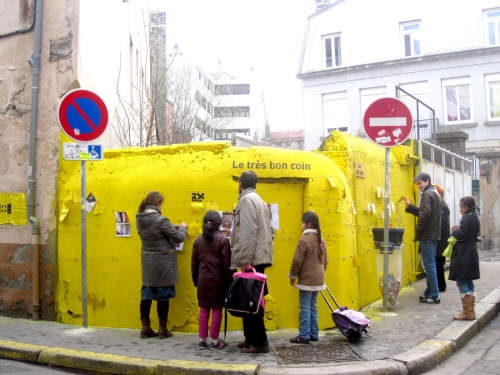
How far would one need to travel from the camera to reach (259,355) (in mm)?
5602

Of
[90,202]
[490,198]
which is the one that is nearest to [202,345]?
[90,202]

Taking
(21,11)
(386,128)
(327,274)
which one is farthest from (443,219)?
(21,11)

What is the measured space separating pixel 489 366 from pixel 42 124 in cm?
639

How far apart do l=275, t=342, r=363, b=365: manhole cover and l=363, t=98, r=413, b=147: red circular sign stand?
2.89 m

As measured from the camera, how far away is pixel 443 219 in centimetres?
927

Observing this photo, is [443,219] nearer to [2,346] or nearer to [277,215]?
[277,215]

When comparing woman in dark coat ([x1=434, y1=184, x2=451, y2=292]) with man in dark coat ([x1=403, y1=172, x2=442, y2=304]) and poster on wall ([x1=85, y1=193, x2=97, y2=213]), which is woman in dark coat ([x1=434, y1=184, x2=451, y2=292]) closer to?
man in dark coat ([x1=403, y1=172, x2=442, y2=304])

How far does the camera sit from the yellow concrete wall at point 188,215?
6.76m

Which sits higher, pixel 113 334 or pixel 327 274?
pixel 327 274

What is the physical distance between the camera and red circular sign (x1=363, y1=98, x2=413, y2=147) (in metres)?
7.33

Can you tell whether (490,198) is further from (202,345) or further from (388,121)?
(202,345)

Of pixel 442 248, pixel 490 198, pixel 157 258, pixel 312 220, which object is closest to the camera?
pixel 312 220

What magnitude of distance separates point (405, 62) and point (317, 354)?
85.7ft

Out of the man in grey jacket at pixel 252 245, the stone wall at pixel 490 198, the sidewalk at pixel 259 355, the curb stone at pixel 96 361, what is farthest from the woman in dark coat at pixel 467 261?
the stone wall at pixel 490 198
